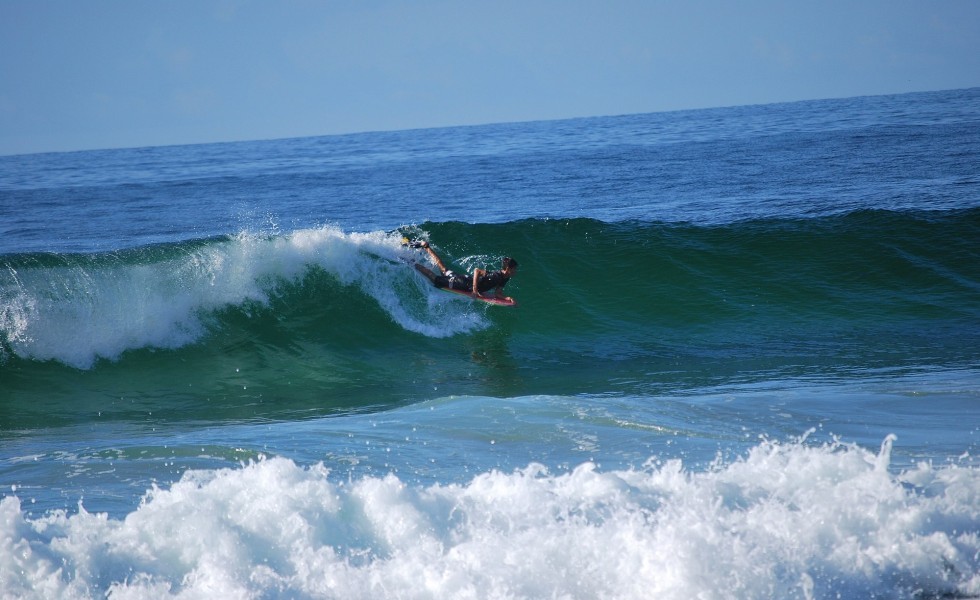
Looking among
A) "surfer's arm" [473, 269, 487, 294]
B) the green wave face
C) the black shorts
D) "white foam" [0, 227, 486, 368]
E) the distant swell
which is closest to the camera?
the green wave face

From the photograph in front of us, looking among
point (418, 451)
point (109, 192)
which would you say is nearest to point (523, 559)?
point (418, 451)

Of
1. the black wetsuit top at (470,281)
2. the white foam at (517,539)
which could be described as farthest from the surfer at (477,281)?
the white foam at (517,539)

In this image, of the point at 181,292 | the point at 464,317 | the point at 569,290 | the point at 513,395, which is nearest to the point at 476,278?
the point at 464,317

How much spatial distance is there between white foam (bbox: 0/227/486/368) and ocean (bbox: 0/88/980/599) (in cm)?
4

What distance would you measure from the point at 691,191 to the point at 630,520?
19.7 metres

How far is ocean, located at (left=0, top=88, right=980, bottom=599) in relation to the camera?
4.93m

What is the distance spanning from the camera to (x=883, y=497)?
545 centimetres

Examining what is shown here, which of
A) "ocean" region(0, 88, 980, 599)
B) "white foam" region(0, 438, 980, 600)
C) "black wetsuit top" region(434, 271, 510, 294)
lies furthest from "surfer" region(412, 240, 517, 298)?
"white foam" region(0, 438, 980, 600)

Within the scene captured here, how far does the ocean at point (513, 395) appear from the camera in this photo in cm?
493

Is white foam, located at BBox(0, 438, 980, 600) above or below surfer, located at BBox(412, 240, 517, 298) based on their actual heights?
below

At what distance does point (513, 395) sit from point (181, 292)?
5.56 m

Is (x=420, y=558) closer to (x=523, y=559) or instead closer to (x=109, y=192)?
(x=523, y=559)

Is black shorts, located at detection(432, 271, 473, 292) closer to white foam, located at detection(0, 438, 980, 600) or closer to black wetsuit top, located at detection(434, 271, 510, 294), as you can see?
black wetsuit top, located at detection(434, 271, 510, 294)

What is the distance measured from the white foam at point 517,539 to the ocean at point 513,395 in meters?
0.02
